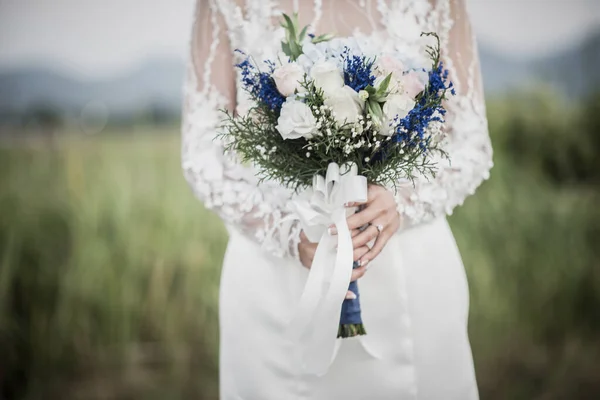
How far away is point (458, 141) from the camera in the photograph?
46.5 inches

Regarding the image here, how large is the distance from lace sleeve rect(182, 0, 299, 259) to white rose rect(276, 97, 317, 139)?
30cm

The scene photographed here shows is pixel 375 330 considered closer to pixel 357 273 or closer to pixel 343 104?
pixel 357 273

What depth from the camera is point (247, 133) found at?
1011 millimetres

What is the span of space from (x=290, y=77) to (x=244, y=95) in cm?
30

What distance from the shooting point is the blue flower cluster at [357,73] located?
855 millimetres

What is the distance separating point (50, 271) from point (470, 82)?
1586 mm

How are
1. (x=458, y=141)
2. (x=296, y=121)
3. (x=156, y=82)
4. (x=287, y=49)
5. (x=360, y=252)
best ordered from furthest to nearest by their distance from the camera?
1. (x=156, y=82)
2. (x=458, y=141)
3. (x=360, y=252)
4. (x=287, y=49)
5. (x=296, y=121)

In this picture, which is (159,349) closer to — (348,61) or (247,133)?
(247,133)

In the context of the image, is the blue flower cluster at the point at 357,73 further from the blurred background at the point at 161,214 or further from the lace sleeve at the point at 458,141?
the blurred background at the point at 161,214

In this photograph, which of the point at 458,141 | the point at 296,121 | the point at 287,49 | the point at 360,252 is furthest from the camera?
the point at 458,141

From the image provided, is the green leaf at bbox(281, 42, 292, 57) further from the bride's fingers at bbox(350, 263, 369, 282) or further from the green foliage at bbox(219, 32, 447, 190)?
the bride's fingers at bbox(350, 263, 369, 282)

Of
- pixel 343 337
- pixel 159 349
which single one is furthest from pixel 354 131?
pixel 159 349

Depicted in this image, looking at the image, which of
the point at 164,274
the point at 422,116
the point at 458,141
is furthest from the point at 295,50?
the point at 164,274

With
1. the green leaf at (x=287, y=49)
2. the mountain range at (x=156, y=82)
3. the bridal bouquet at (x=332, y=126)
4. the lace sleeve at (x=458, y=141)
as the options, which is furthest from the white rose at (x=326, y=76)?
the mountain range at (x=156, y=82)
